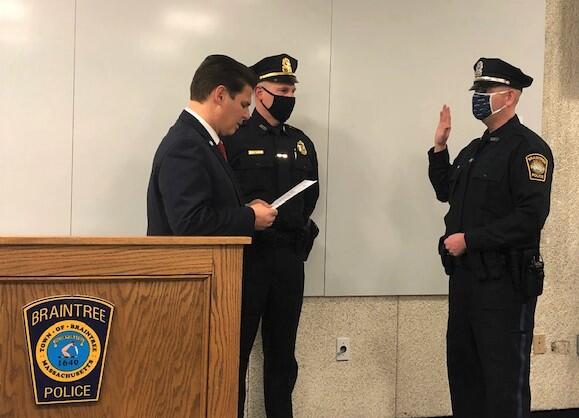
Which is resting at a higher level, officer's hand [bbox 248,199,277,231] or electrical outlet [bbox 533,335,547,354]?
officer's hand [bbox 248,199,277,231]

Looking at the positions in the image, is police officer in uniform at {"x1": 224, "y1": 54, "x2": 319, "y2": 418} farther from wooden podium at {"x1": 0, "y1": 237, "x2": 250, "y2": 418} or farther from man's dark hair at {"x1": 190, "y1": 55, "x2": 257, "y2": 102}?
wooden podium at {"x1": 0, "y1": 237, "x2": 250, "y2": 418}

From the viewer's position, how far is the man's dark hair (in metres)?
1.83

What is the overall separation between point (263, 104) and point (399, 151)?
0.84 m

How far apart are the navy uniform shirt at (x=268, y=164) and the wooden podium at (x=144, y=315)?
1.10m

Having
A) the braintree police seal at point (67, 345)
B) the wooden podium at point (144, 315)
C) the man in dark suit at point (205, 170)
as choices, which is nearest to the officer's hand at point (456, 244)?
the man in dark suit at point (205, 170)

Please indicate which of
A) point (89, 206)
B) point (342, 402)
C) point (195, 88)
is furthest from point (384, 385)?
point (195, 88)

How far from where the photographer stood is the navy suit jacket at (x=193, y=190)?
1629 millimetres

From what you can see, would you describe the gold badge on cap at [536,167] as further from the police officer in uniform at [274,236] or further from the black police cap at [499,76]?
the police officer in uniform at [274,236]

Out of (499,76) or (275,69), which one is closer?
(499,76)

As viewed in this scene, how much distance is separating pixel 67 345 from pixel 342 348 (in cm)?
190

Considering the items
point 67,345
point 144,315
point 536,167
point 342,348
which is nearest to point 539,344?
point 342,348

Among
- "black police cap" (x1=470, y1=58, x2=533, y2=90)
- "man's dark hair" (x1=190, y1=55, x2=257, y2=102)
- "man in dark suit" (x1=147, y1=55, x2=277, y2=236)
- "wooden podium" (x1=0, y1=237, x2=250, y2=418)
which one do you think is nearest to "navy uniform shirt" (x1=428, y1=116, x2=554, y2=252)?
"black police cap" (x1=470, y1=58, x2=533, y2=90)

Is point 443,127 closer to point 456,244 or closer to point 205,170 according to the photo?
point 456,244

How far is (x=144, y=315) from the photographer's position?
1312 mm
